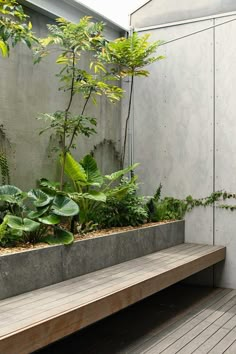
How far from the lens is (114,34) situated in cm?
576

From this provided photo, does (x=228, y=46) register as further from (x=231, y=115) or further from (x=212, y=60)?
(x=231, y=115)

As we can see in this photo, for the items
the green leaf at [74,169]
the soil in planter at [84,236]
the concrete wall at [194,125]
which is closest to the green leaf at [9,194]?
the soil in planter at [84,236]

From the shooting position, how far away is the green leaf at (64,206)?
11.7 feet

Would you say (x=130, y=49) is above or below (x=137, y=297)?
above

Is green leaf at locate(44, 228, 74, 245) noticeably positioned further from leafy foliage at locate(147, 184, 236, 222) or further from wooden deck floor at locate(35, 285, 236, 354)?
leafy foliage at locate(147, 184, 236, 222)

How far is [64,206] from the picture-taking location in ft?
12.0

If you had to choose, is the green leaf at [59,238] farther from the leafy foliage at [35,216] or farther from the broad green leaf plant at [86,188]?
the broad green leaf plant at [86,188]

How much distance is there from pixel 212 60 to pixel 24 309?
3997 millimetres

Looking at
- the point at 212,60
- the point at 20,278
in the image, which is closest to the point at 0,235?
the point at 20,278

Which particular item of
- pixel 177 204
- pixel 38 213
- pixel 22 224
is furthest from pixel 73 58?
pixel 177 204

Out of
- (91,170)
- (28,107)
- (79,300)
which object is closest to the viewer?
(79,300)

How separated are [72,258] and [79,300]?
0.73 meters

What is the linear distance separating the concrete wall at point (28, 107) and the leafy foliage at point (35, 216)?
0.60m

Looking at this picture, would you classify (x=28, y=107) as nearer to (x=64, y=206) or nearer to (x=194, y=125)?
(x=64, y=206)
